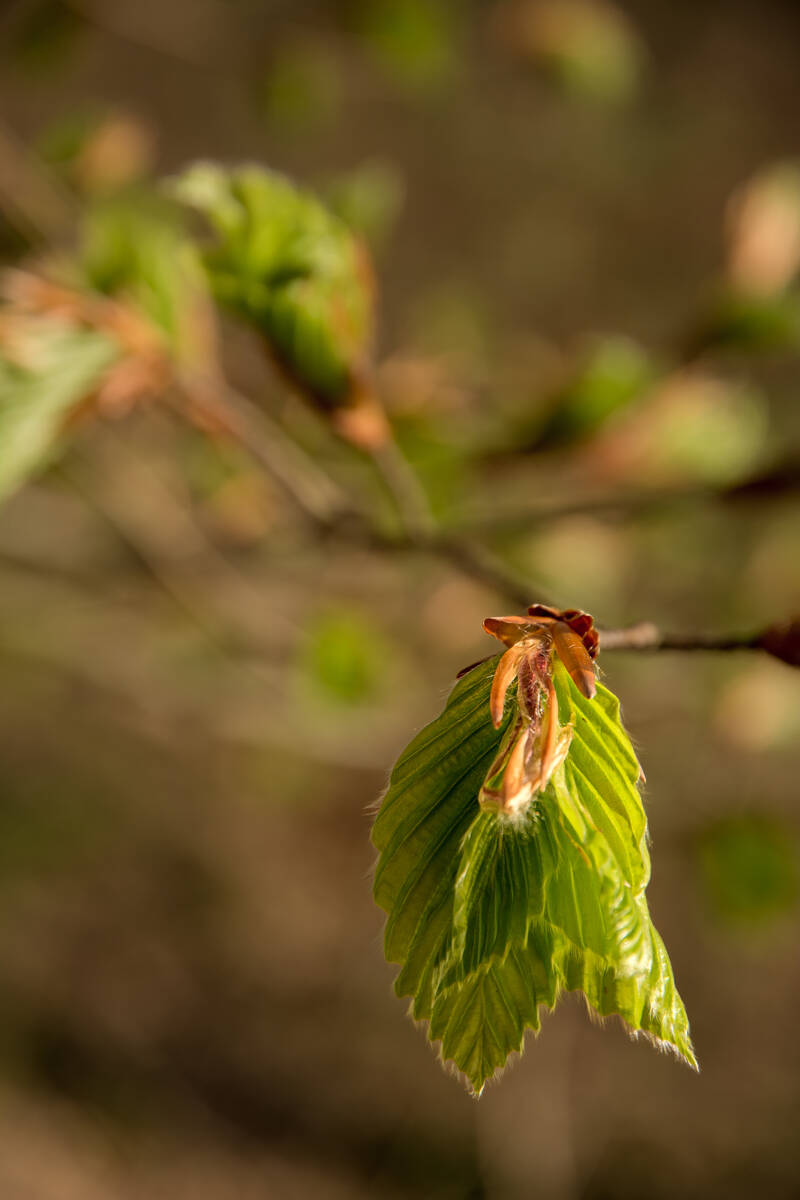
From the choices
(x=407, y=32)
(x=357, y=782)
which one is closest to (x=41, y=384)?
(x=407, y=32)

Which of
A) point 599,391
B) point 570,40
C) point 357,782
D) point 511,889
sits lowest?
point 511,889

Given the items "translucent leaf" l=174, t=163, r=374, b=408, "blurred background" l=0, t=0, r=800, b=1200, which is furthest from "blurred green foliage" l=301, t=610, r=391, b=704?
"translucent leaf" l=174, t=163, r=374, b=408

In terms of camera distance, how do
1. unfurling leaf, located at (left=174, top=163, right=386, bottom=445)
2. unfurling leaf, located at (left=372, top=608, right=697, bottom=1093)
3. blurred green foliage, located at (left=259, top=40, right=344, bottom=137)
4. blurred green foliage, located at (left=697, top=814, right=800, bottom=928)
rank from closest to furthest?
unfurling leaf, located at (left=372, top=608, right=697, bottom=1093), unfurling leaf, located at (left=174, top=163, right=386, bottom=445), blurred green foliage, located at (left=697, top=814, right=800, bottom=928), blurred green foliage, located at (left=259, top=40, right=344, bottom=137)

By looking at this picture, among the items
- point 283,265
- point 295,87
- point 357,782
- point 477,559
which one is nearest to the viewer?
point 283,265

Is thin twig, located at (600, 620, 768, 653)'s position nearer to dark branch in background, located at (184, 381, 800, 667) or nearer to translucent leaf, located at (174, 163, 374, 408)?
dark branch in background, located at (184, 381, 800, 667)

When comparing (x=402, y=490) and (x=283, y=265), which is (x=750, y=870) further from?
(x=283, y=265)

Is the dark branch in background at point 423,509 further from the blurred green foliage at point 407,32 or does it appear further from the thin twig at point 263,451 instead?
the blurred green foliage at point 407,32

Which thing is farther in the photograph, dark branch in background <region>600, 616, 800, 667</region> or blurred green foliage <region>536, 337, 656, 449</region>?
blurred green foliage <region>536, 337, 656, 449</region>
